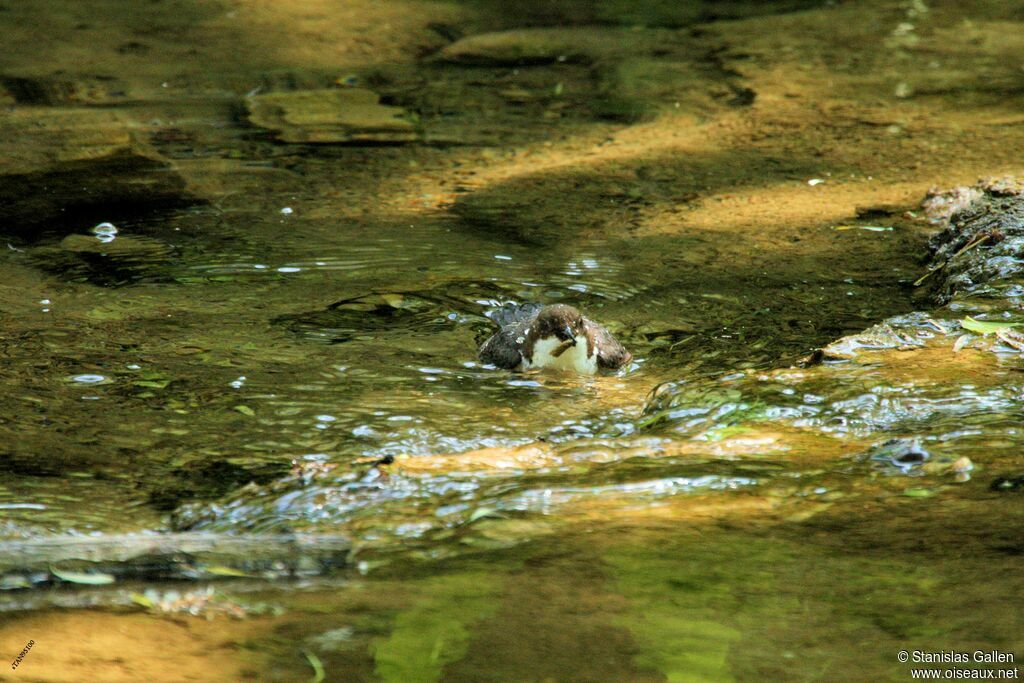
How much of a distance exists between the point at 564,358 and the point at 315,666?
10.8 ft

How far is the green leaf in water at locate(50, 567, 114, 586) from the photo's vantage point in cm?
346

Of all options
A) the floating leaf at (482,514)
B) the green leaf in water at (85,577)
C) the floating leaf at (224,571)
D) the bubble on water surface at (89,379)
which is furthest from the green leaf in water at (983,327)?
the bubble on water surface at (89,379)

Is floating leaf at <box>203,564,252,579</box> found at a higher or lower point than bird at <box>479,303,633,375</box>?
higher

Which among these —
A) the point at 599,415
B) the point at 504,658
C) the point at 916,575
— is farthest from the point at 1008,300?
the point at 504,658

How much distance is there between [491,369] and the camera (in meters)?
6.11

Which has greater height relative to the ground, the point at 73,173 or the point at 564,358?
the point at 73,173

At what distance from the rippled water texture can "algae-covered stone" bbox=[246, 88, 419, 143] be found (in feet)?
0.20

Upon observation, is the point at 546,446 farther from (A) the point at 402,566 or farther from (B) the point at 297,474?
(A) the point at 402,566

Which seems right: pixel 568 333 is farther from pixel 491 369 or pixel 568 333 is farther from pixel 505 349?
pixel 491 369

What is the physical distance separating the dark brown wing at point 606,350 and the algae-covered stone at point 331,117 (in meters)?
4.81

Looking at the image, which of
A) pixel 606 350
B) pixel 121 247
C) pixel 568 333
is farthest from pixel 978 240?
pixel 121 247

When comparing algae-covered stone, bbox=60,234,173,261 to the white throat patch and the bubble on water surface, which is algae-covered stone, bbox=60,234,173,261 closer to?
the bubble on water surface

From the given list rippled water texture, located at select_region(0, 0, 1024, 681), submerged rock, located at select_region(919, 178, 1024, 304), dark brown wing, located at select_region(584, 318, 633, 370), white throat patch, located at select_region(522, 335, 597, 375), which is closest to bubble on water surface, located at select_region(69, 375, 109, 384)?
rippled water texture, located at select_region(0, 0, 1024, 681)

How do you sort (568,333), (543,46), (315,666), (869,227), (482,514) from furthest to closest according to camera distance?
1. (543,46)
2. (869,227)
3. (568,333)
4. (482,514)
5. (315,666)
